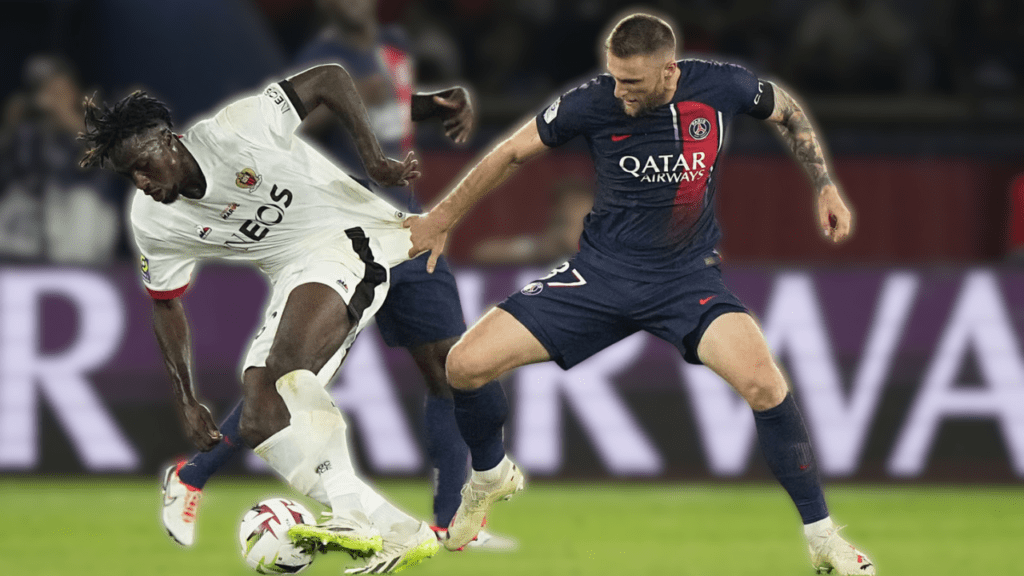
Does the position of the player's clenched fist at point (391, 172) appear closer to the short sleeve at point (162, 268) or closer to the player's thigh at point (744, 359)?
the short sleeve at point (162, 268)

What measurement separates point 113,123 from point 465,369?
5.06ft

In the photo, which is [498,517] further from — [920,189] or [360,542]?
[920,189]

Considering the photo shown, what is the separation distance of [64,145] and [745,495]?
486cm

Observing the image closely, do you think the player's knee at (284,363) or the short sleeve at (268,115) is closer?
the player's knee at (284,363)

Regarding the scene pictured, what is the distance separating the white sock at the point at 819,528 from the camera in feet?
18.3

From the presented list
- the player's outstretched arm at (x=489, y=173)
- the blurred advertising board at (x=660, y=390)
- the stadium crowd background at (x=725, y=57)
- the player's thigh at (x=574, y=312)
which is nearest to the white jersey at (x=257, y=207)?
the player's outstretched arm at (x=489, y=173)

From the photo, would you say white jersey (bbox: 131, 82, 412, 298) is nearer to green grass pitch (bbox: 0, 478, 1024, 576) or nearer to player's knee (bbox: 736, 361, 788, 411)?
green grass pitch (bbox: 0, 478, 1024, 576)

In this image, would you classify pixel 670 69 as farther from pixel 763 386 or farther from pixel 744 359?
pixel 763 386

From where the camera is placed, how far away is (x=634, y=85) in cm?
545

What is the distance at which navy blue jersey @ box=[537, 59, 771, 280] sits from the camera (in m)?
5.65

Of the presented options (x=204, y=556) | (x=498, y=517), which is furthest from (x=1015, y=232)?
(x=204, y=556)

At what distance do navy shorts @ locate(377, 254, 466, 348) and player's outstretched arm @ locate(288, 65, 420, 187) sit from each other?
1.68 ft

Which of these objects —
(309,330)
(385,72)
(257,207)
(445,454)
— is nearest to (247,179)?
(257,207)

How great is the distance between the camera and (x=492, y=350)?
18.7ft
